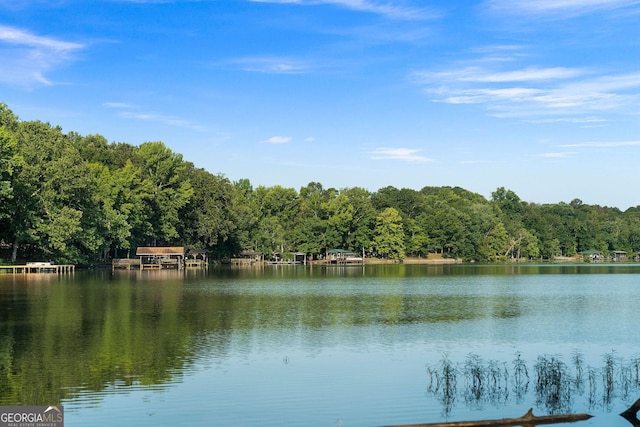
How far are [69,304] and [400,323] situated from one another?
63.5 feet

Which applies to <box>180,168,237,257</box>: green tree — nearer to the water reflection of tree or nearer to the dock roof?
the dock roof

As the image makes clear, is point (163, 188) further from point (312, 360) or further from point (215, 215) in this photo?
point (312, 360)

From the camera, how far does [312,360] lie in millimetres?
23438

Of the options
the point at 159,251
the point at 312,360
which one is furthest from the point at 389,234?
the point at 312,360

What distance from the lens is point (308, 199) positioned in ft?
482

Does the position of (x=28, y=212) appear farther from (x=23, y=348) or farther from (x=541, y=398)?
(x=541, y=398)

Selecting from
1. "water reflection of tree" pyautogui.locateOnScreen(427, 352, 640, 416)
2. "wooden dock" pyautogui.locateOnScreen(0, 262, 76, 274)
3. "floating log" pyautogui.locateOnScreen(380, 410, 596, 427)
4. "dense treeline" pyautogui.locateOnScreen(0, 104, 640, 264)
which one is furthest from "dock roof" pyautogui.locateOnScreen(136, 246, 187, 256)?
"floating log" pyautogui.locateOnScreen(380, 410, 596, 427)

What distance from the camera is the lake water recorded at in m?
17.0

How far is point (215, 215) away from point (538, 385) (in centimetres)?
9777

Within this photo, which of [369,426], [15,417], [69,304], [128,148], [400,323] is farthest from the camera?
[128,148]

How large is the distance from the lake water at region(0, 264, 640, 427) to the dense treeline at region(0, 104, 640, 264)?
33295 mm

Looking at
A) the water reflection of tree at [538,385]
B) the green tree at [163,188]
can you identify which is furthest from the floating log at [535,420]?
the green tree at [163,188]

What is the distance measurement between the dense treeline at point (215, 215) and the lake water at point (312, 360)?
3330 centimetres

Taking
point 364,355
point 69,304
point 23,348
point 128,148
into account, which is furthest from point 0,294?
point 128,148
